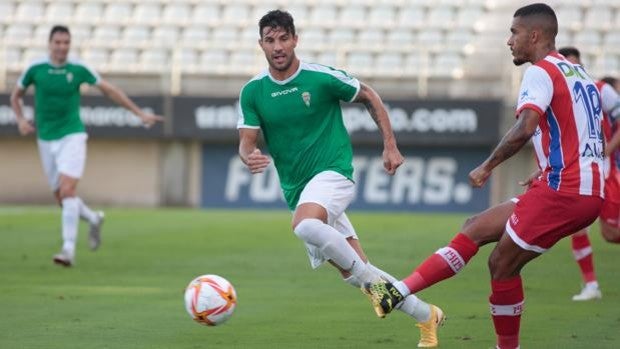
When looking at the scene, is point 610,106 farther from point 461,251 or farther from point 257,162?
point 257,162

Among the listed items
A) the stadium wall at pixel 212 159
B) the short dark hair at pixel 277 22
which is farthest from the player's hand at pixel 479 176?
the stadium wall at pixel 212 159

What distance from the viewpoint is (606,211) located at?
11531 millimetres

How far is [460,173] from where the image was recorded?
28078mm

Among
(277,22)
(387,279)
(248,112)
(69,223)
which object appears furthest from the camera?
(69,223)

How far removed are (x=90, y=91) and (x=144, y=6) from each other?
13.0 ft

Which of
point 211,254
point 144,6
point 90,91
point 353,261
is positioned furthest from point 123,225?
point 353,261

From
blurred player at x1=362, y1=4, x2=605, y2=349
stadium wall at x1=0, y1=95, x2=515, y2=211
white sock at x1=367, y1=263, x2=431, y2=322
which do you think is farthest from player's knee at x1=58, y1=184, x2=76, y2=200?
stadium wall at x1=0, y1=95, x2=515, y2=211

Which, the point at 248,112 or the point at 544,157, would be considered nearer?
the point at 544,157

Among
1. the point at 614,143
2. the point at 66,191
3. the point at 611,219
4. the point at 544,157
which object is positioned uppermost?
the point at 544,157

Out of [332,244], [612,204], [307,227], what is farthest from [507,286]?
[612,204]

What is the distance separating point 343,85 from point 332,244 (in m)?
1.20

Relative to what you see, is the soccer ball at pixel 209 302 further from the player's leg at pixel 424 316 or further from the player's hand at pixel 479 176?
the player's hand at pixel 479 176

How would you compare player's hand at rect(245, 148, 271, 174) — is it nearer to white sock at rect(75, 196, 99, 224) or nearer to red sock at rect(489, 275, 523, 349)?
red sock at rect(489, 275, 523, 349)

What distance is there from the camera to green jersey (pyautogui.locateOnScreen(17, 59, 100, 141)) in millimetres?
15016
